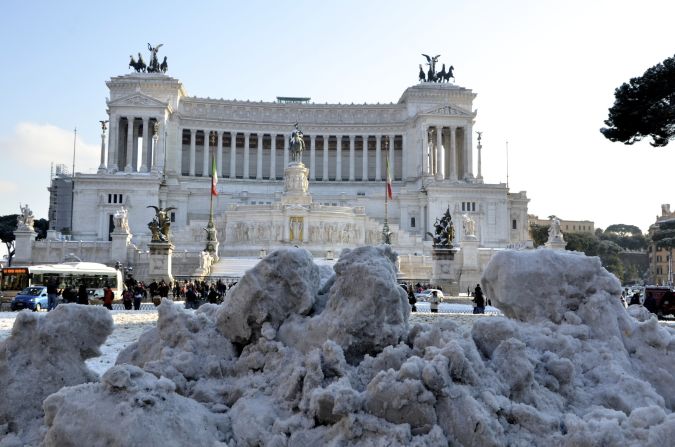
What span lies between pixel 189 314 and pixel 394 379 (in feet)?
9.17

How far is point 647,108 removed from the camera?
23.3m

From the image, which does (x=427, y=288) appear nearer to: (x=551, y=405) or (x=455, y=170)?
(x=551, y=405)

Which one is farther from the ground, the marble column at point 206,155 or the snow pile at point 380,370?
the marble column at point 206,155

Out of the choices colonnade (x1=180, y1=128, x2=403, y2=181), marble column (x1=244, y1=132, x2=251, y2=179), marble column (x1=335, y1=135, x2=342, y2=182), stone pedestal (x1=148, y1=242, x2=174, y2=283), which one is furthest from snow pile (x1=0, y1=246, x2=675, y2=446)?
marble column (x1=244, y1=132, x2=251, y2=179)

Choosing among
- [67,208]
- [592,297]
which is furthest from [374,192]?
[592,297]

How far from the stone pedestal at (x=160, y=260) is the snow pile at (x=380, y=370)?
30.6m

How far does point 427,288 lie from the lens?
1502 inches

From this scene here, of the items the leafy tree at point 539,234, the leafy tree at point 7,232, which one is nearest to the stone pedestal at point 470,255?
the leafy tree at point 539,234

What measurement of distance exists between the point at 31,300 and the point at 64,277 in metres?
6.97

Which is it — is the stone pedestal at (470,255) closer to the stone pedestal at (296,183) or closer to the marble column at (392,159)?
the stone pedestal at (296,183)

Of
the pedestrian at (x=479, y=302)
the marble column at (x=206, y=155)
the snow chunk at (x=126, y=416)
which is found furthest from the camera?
the marble column at (x=206, y=155)

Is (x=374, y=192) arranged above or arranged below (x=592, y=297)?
above

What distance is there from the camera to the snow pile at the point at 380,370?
483 centimetres

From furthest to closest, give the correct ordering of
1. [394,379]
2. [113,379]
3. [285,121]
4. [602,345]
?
[285,121] < [602,345] < [394,379] < [113,379]
